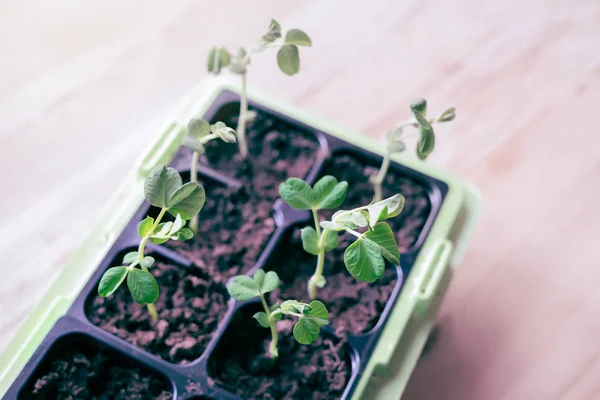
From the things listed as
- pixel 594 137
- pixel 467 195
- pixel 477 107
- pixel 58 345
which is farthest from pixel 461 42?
pixel 58 345

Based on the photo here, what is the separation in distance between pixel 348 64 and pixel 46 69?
51 cm

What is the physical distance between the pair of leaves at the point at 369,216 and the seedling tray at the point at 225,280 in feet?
0.59

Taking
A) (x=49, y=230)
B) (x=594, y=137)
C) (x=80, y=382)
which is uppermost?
(x=594, y=137)

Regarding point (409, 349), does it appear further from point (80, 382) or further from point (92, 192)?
point (92, 192)

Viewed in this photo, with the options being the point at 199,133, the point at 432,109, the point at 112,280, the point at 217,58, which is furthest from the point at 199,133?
the point at 432,109

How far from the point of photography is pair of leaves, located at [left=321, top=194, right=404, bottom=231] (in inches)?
25.4

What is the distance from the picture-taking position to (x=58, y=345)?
0.75 meters

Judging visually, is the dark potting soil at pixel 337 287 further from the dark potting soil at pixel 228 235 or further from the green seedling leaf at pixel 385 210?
the green seedling leaf at pixel 385 210

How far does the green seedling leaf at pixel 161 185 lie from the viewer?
2.14ft

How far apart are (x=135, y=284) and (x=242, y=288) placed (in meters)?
0.11

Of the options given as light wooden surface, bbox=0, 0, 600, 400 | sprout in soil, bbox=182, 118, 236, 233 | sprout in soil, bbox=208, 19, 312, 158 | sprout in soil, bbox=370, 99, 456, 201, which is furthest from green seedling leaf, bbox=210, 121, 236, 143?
light wooden surface, bbox=0, 0, 600, 400

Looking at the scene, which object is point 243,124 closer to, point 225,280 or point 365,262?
point 225,280

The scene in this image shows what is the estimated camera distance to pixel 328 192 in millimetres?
726

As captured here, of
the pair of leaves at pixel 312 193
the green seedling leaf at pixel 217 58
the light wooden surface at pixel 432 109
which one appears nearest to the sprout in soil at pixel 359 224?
the pair of leaves at pixel 312 193
